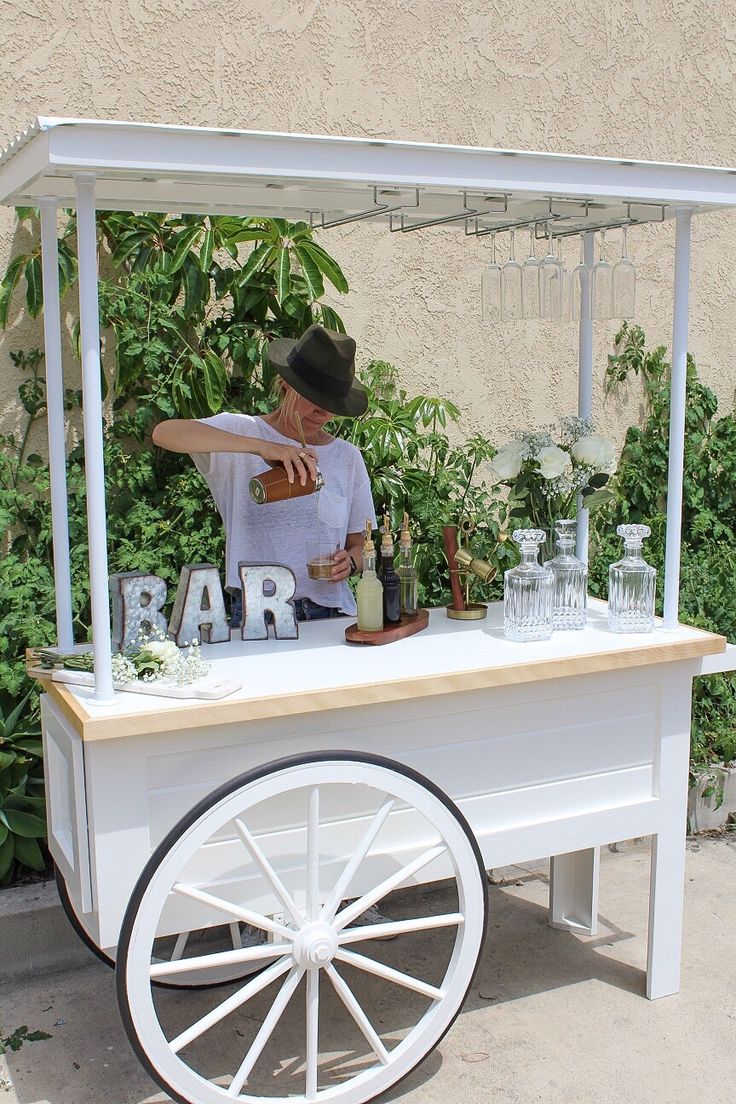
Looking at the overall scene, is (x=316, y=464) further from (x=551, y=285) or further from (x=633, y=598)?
(x=633, y=598)

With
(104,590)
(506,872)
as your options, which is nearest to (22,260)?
(104,590)

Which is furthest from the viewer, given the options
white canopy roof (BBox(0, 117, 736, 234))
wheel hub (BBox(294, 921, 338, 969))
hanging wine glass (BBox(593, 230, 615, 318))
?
hanging wine glass (BBox(593, 230, 615, 318))

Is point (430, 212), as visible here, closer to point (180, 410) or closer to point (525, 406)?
point (180, 410)

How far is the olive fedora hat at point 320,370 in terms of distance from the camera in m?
3.03

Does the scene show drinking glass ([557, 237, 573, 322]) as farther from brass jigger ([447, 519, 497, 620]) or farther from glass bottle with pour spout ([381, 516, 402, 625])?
glass bottle with pour spout ([381, 516, 402, 625])

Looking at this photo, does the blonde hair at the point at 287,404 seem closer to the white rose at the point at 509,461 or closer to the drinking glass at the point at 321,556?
the drinking glass at the point at 321,556

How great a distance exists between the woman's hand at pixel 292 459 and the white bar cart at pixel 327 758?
0.42m

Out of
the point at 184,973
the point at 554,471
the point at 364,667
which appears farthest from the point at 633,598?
the point at 184,973

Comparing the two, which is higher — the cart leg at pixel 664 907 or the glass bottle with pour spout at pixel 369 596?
the glass bottle with pour spout at pixel 369 596

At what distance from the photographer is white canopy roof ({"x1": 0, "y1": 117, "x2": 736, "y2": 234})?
208 cm

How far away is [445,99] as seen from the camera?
4.59 metres

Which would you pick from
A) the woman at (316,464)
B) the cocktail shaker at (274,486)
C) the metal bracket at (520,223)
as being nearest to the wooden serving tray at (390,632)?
the woman at (316,464)

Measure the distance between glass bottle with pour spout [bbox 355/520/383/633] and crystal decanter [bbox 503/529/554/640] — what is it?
1.06 feet

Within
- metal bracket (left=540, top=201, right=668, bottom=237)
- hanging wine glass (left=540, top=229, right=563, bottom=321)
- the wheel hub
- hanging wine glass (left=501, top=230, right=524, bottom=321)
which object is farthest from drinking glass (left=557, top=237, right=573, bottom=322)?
the wheel hub
